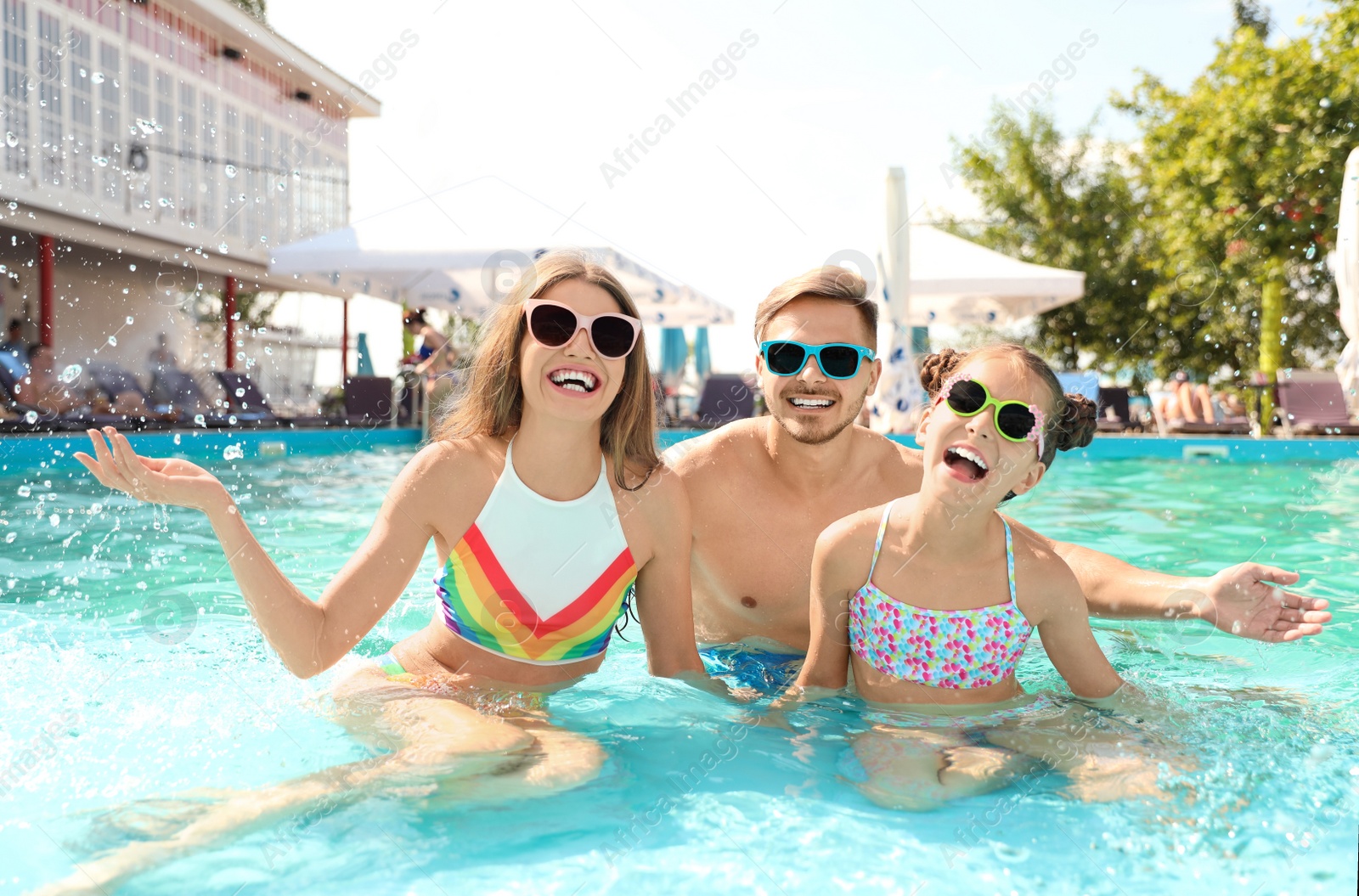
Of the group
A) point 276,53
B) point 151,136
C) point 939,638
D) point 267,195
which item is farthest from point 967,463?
point 276,53

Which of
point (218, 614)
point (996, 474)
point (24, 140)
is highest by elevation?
point (24, 140)

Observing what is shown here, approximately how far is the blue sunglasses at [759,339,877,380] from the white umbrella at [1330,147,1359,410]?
775 centimetres

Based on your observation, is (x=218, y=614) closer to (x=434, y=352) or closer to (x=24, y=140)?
(x=434, y=352)

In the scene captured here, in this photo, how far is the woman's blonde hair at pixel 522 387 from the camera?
2680 mm

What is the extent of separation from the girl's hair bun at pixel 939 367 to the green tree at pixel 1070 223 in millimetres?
21646

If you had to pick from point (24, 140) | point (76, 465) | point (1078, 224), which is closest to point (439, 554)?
point (76, 465)

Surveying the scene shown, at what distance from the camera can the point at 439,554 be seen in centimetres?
284

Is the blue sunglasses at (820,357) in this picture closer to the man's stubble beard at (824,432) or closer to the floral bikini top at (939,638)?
the man's stubble beard at (824,432)

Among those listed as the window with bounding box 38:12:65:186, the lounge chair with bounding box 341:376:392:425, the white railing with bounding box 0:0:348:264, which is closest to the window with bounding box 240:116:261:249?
the white railing with bounding box 0:0:348:264

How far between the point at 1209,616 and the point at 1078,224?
81.2 feet

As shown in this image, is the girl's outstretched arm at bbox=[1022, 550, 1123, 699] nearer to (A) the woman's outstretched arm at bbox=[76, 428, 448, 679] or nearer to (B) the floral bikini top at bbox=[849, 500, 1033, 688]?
(B) the floral bikini top at bbox=[849, 500, 1033, 688]

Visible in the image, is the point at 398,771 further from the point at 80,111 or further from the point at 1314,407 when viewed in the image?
the point at 80,111

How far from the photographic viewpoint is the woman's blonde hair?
2680 millimetres

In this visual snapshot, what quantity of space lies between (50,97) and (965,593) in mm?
17133
